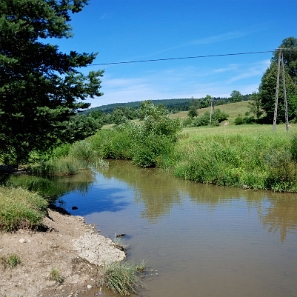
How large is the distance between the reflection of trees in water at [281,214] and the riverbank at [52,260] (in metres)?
5.60

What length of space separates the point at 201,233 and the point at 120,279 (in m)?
4.43

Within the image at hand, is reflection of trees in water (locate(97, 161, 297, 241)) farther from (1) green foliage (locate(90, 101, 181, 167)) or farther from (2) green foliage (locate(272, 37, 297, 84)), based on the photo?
(2) green foliage (locate(272, 37, 297, 84))

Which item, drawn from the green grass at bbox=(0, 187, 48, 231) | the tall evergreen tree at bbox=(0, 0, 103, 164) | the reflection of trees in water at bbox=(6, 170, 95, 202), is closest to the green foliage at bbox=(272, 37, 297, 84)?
the reflection of trees in water at bbox=(6, 170, 95, 202)

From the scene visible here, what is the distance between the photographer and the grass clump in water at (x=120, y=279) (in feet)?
22.4

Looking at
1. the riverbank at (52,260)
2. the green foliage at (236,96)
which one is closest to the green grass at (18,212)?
the riverbank at (52,260)

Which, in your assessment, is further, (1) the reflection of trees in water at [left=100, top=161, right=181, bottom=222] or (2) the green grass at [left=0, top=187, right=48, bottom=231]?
(1) the reflection of trees in water at [left=100, top=161, right=181, bottom=222]

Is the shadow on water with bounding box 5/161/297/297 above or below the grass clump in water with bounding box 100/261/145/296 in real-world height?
below

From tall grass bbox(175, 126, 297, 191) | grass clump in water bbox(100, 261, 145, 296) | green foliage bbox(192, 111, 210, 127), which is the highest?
green foliage bbox(192, 111, 210, 127)

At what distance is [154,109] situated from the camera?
28.8 metres

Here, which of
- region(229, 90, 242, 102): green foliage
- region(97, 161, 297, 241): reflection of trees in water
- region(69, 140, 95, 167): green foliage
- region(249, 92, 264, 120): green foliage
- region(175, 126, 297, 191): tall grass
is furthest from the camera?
region(229, 90, 242, 102): green foliage

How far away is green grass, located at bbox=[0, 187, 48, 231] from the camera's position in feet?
25.1

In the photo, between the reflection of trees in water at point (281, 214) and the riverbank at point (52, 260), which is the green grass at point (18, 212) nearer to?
the riverbank at point (52, 260)

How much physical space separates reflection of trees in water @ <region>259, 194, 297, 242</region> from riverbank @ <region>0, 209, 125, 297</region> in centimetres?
560

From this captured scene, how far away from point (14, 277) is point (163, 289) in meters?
2.91
